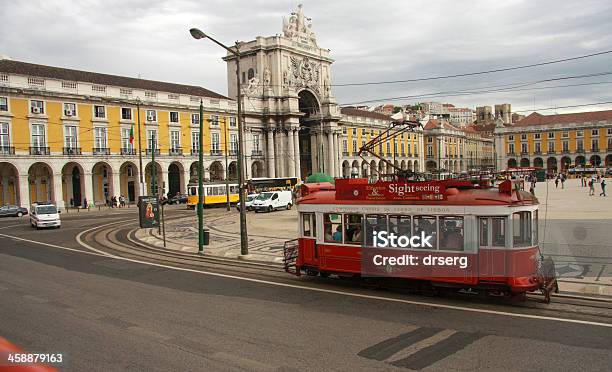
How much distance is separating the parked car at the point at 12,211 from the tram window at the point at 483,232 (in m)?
46.3

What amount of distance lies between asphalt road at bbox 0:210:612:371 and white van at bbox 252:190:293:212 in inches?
1186

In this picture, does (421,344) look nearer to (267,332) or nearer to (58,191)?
(267,332)

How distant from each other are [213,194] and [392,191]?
1718 inches

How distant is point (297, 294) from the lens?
41.8 ft

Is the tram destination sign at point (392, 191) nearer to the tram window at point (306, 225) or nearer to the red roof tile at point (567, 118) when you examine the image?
the tram window at point (306, 225)

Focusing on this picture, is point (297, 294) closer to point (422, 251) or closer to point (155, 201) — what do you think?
point (422, 251)

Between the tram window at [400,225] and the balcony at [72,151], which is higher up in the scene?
the balcony at [72,151]

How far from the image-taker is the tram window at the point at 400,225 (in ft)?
39.3

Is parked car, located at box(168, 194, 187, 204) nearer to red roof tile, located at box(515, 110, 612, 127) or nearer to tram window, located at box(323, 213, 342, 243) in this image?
tram window, located at box(323, 213, 342, 243)

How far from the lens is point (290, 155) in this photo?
77.8 metres

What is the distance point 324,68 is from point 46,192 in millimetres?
48815

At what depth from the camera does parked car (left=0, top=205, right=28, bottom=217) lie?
45872mm

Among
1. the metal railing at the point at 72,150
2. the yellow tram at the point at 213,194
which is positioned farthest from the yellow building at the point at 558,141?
the metal railing at the point at 72,150

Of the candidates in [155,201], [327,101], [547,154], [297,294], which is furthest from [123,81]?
[547,154]
